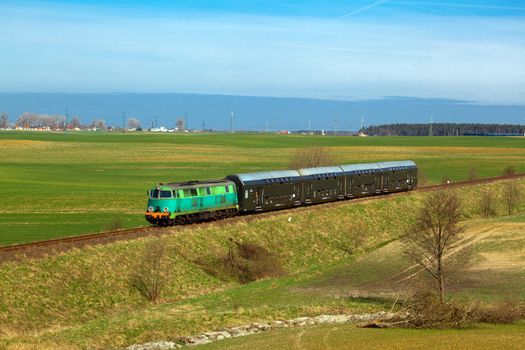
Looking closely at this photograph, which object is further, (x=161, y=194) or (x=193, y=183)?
(x=193, y=183)

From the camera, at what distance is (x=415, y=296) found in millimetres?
43531

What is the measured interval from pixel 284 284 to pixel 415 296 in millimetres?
13141

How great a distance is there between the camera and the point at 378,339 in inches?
1435

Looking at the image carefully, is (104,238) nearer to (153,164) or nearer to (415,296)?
(415,296)

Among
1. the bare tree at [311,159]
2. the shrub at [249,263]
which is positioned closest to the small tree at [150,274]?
the shrub at [249,263]

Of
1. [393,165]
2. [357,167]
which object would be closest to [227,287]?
[357,167]

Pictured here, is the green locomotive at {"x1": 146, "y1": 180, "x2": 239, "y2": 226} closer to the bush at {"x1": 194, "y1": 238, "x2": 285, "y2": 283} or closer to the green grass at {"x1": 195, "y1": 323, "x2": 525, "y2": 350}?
the bush at {"x1": 194, "y1": 238, "x2": 285, "y2": 283}

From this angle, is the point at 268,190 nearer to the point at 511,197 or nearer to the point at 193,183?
the point at 193,183

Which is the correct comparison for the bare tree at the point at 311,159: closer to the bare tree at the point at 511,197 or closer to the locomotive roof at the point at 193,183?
the bare tree at the point at 511,197

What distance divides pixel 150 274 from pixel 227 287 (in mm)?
6633

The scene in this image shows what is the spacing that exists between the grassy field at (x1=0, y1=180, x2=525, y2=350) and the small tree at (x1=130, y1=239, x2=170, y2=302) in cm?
52

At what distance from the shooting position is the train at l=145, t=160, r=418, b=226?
57.9m

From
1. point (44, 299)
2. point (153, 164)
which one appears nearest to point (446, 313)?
point (44, 299)

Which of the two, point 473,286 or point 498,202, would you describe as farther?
point 498,202
